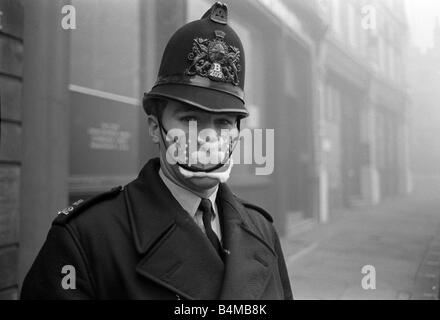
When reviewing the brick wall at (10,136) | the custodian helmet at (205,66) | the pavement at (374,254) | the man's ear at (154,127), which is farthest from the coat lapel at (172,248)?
the pavement at (374,254)

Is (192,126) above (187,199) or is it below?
above

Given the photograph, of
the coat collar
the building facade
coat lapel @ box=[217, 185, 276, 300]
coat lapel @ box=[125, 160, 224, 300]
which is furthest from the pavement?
coat lapel @ box=[125, 160, 224, 300]

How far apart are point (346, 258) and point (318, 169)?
2.52ft

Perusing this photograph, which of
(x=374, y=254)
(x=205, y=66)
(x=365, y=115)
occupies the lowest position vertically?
(x=374, y=254)

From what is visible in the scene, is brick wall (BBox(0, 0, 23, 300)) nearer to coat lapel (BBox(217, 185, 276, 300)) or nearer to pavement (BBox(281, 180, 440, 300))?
coat lapel (BBox(217, 185, 276, 300))

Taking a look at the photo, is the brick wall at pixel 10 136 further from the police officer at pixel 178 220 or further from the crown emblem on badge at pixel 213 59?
the crown emblem on badge at pixel 213 59

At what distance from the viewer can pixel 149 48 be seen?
269cm

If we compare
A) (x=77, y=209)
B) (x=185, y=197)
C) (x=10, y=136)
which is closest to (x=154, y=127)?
(x=185, y=197)

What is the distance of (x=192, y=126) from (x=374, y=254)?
2.48 meters

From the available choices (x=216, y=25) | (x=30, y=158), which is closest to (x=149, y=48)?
(x=30, y=158)

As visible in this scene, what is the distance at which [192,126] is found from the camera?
1159mm

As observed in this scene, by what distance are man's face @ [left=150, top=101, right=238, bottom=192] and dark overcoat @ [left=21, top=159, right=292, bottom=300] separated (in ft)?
0.26

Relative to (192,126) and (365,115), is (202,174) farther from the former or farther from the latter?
(365,115)
